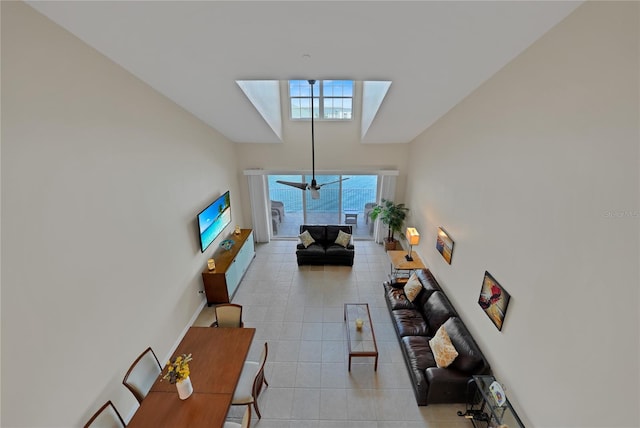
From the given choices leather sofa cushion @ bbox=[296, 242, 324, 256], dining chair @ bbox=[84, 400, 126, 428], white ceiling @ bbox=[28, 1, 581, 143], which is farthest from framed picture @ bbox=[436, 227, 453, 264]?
dining chair @ bbox=[84, 400, 126, 428]

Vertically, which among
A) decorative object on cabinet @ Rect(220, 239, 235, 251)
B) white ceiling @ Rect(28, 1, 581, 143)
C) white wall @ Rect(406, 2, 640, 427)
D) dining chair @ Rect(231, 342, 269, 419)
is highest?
white ceiling @ Rect(28, 1, 581, 143)

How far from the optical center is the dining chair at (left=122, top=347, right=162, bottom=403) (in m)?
2.93

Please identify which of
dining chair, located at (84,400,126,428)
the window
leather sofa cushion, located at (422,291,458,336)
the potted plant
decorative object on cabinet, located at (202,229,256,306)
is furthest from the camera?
the potted plant

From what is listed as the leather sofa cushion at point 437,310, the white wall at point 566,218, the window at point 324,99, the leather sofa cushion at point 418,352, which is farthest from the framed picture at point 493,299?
the window at point 324,99

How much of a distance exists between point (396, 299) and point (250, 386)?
282 cm

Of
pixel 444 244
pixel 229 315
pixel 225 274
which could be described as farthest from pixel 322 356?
pixel 444 244

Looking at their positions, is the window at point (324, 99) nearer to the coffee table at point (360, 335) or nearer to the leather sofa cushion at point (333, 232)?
the leather sofa cushion at point (333, 232)

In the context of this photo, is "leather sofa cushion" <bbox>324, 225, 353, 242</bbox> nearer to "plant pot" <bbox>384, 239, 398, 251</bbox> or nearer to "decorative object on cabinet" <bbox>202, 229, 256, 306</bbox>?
"plant pot" <bbox>384, 239, 398, 251</bbox>

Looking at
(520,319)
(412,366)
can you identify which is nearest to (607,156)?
(520,319)

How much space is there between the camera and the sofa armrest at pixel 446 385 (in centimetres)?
335

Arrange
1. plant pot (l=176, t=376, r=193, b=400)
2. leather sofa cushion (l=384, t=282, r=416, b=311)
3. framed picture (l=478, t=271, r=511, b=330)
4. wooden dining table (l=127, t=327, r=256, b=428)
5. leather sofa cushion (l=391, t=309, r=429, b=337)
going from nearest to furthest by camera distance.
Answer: wooden dining table (l=127, t=327, r=256, b=428) < plant pot (l=176, t=376, r=193, b=400) < framed picture (l=478, t=271, r=511, b=330) < leather sofa cushion (l=391, t=309, r=429, b=337) < leather sofa cushion (l=384, t=282, r=416, b=311)

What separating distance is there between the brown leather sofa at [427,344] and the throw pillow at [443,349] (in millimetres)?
79

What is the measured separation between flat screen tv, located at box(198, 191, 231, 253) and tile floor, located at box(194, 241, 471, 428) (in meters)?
1.30

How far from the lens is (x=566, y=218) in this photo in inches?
88.7
